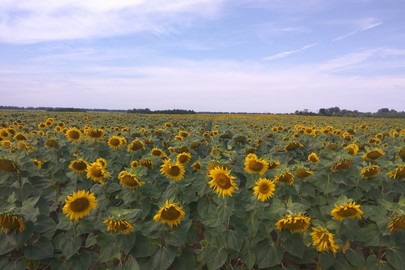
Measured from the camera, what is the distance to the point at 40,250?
12.3 ft

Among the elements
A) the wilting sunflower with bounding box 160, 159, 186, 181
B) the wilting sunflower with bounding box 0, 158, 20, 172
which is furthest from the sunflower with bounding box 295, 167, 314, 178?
the wilting sunflower with bounding box 0, 158, 20, 172

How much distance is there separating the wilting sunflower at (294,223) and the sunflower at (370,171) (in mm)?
2167

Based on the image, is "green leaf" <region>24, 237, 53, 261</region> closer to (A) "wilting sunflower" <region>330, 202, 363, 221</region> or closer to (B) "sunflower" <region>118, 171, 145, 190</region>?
(B) "sunflower" <region>118, 171, 145, 190</region>

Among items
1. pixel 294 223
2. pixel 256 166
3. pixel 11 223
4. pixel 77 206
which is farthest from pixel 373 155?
pixel 11 223

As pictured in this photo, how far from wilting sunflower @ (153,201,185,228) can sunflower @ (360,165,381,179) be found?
3136 mm

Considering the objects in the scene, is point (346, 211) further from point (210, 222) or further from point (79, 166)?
point (79, 166)

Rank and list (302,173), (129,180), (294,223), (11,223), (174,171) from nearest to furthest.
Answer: (11,223) < (294,223) < (129,180) < (174,171) < (302,173)

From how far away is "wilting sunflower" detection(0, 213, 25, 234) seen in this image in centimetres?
342

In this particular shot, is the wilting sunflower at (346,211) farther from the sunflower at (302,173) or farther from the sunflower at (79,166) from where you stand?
the sunflower at (79,166)

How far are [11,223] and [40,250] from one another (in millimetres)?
505

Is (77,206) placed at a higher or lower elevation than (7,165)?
lower

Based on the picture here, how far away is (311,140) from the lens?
1054cm

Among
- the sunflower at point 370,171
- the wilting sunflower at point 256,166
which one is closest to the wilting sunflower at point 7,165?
the wilting sunflower at point 256,166

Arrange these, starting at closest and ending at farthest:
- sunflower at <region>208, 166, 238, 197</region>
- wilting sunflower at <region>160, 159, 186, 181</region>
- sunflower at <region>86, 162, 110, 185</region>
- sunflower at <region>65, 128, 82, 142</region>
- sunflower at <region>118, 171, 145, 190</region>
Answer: sunflower at <region>208, 166, 238, 197</region> → sunflower at <region>118, 171, 145, 190</region> → wilting sunflower at <region>160, 159, 186, 181</region> → sunflower at <region>86, 162, 110, 185</region> → sunflower at <region>65, 128, 82, 142</region>
